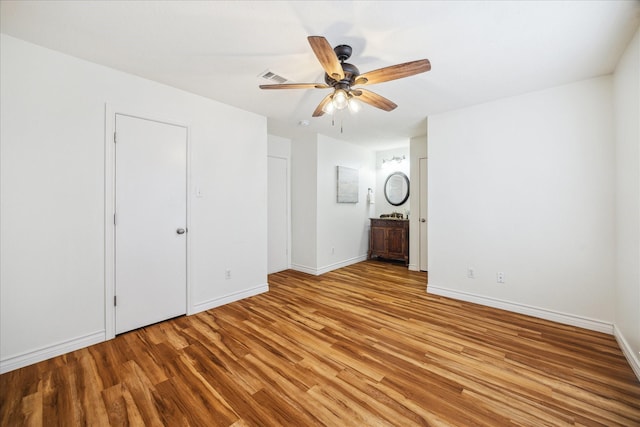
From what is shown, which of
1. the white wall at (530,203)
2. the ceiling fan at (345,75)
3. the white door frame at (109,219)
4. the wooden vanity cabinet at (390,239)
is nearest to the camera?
the ceiling fan at (345,75)

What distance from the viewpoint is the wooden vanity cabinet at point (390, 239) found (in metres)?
5.01

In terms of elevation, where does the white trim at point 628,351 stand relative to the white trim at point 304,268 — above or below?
below

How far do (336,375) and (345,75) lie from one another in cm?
221

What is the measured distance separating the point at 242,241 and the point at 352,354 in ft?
6.50

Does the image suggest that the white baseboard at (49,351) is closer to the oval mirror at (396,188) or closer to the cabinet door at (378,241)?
the cabinet door at (378,241)

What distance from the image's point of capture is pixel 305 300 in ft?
10.6

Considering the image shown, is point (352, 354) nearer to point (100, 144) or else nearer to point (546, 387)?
point (546, 387)

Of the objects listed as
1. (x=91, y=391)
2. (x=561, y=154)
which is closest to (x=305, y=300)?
(x=91, y=391)

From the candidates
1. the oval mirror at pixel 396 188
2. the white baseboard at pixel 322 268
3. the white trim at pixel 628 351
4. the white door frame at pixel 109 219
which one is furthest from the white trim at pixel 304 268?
the white trim at pixel 628 351

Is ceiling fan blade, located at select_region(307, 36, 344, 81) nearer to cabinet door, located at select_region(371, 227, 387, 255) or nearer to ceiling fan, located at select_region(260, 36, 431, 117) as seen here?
ceiling fan, located at select_region(260, 36, 431, 117)

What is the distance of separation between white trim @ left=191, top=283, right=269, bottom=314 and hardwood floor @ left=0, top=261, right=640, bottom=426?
0.48 feet

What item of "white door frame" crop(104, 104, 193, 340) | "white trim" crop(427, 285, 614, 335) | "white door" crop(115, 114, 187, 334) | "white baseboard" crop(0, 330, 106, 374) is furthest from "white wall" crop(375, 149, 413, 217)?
"white baseboard" crop(0, 330, 106, 374)

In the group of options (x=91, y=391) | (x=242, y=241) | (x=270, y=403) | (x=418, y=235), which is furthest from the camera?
(x=418, y=235)

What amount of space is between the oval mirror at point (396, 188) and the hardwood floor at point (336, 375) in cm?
317
